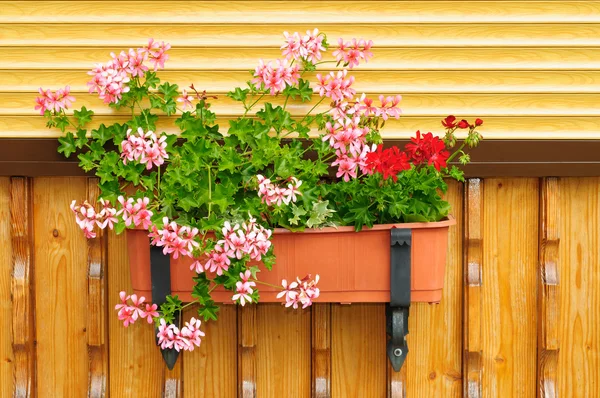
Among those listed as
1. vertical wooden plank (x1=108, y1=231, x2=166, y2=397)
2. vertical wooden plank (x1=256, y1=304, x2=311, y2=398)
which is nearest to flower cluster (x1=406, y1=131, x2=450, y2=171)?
vertical wooden plank (x1=256, y1=304, x2=311, y2=398)

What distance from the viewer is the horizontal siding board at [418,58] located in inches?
115

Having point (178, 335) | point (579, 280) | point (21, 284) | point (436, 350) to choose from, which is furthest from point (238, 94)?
point (579, 280)

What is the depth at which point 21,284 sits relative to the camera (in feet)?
9.73

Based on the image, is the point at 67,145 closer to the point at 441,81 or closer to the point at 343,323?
the point at 343,323

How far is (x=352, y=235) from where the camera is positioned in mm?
2670

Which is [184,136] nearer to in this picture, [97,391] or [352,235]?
[352,235]

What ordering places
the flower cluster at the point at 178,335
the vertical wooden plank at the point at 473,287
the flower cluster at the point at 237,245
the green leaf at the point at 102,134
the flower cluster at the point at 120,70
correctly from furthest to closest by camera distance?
the vertical wooden plank at the point at 473,287
the green leaf at the point at 102,134
the flower cluster at the point at 120,70
the flower cluster at the point at 178,335
the flower cluster at the point at 237,245

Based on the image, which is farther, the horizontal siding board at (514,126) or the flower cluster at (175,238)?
the horizontal siding board at (514,126)

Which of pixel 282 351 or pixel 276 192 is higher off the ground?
pixel 276 192

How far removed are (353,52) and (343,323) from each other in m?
0.99

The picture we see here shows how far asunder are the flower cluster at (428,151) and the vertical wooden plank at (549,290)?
0.54 m

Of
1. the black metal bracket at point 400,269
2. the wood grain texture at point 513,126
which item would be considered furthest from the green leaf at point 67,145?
the black metal bracket at point 400,269

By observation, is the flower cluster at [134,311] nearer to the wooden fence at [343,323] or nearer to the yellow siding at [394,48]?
the wooden fence at [343,323]

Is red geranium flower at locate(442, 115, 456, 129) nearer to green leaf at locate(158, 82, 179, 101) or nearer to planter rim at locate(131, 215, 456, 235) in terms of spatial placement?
planter rim at locate(131, 215, 456, 235)
